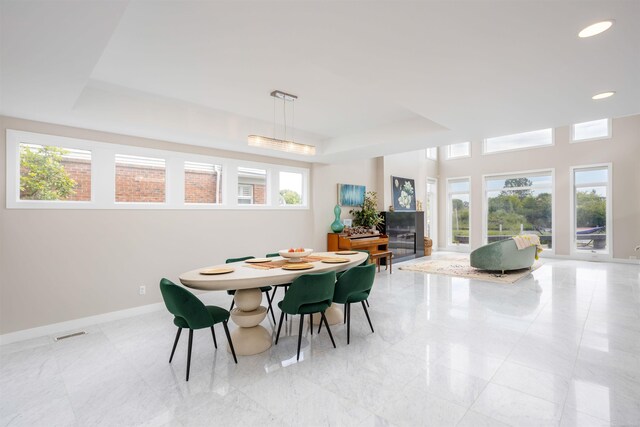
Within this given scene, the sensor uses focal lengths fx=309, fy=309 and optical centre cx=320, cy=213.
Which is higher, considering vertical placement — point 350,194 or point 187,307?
point 350,194

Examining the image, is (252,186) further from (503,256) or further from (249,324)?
(503,256)

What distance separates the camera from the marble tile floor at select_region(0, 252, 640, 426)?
6.57 ft

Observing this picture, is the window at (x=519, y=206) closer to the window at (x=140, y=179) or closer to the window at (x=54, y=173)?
the window at (x=140, y=179)

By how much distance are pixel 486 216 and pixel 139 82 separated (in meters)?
9.34

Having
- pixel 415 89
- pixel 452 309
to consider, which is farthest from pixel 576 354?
pixel 415 89

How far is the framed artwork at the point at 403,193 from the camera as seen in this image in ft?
27.5

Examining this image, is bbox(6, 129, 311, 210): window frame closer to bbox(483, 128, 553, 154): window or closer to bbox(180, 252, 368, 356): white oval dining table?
bbox(180, 252, 368, 356): white oval dining table

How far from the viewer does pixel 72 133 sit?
3.71 metres

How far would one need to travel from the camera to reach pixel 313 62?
2443 mm

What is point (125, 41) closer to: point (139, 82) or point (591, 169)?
point (139, 82)

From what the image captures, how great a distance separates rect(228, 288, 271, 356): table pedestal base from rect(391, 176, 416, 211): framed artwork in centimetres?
588

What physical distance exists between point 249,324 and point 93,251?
7.63ft

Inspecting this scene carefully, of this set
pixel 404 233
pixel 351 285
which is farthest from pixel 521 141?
pixel 351 285

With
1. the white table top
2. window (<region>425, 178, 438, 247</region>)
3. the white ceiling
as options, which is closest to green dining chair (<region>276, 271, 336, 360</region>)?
the white table top
